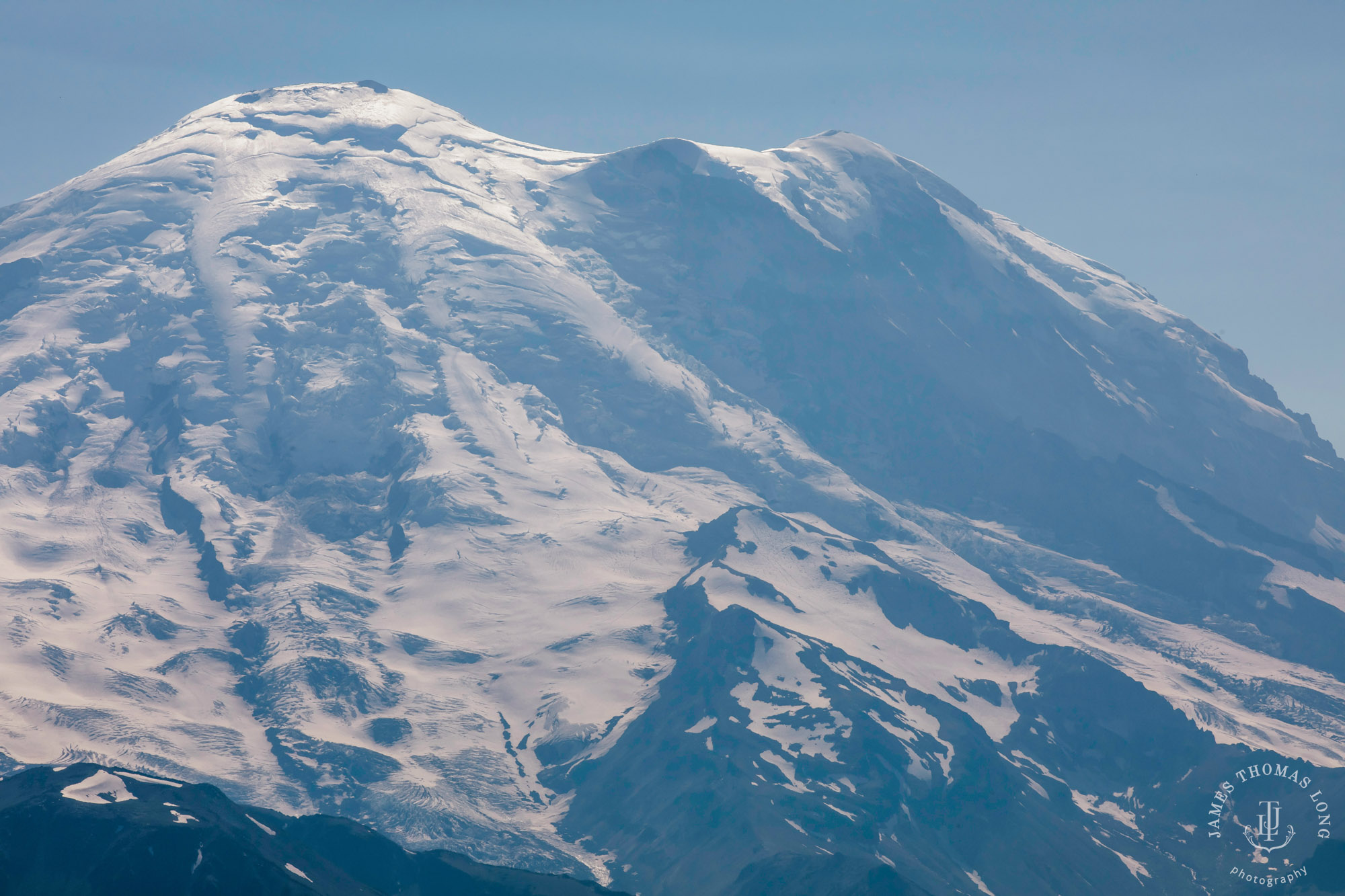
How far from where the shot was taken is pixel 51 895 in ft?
650

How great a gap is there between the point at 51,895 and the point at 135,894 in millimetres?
10525

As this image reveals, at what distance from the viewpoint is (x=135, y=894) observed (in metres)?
200
